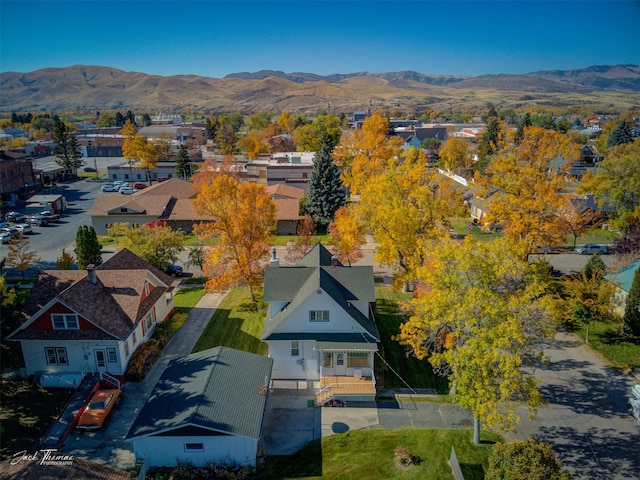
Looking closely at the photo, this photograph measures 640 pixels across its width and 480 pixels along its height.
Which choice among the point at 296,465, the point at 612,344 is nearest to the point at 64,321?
the point at 296,465

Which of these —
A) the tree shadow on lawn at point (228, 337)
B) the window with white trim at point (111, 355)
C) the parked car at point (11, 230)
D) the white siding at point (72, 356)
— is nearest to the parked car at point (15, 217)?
the parked car at point (11, 230)

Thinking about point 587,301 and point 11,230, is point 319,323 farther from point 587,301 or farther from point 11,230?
point 11,230

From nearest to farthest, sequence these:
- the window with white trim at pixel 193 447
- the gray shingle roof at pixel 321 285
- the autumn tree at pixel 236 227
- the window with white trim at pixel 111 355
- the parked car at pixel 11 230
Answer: the window with white trim at pixel 193 447
the window with white trim at pixel 111 355
the gray shingle roof at pixel 321 285
the autumn tree at pixel 236 227
the parked car at pixel 11 230

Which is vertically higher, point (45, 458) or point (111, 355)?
point (111, 355)

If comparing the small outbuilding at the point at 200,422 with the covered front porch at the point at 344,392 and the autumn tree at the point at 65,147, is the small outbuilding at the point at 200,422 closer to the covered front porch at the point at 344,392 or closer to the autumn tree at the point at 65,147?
the covered front porch at the point at 344,392

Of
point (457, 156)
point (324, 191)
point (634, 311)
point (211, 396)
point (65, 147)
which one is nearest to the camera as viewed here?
point (211, 396)

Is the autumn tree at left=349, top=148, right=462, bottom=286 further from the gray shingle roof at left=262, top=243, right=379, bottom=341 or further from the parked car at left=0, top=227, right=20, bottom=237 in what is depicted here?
the parked car at left=0, top=227, right=20, bottom=237
